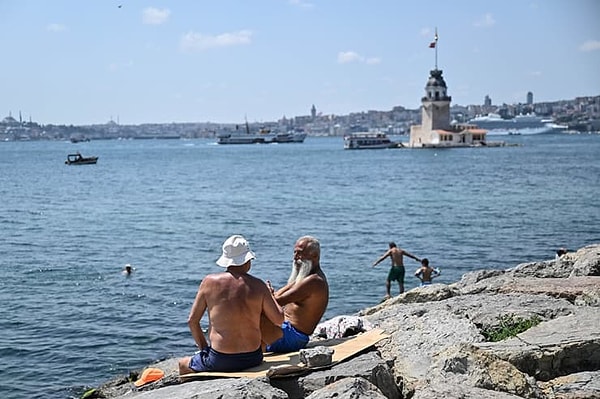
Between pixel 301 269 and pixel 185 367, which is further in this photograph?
pixel 301 269

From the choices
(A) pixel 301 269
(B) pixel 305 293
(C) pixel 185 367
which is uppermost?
(A) pixel 301 269

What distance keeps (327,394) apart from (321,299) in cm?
235

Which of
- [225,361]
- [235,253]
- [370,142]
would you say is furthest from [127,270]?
[370,142]

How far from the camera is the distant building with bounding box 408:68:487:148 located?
127000mm

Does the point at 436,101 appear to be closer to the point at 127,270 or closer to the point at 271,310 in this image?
the point at 127,270

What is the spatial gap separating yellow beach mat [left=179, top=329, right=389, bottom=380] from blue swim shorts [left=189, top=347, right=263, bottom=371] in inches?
1.9

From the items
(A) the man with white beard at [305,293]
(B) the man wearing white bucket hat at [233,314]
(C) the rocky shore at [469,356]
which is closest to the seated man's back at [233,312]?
(B) the man wearing white bucket hat at [233,314]

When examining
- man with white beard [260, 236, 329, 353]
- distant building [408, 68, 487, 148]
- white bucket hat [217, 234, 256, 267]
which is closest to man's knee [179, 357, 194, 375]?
white bucket hat [217, 234, 256, 267]

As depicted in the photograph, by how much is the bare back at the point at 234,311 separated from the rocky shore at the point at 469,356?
48cm

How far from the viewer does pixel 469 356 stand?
228 inches

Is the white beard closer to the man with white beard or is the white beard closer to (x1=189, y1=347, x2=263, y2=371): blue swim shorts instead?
the man with white beard

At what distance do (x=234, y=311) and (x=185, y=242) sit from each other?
2220 cm

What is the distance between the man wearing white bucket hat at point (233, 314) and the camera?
6.57 meters

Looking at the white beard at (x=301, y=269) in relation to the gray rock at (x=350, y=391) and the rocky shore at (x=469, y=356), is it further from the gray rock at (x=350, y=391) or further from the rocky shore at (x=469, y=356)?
the gray rock at (x=350, y=391)
